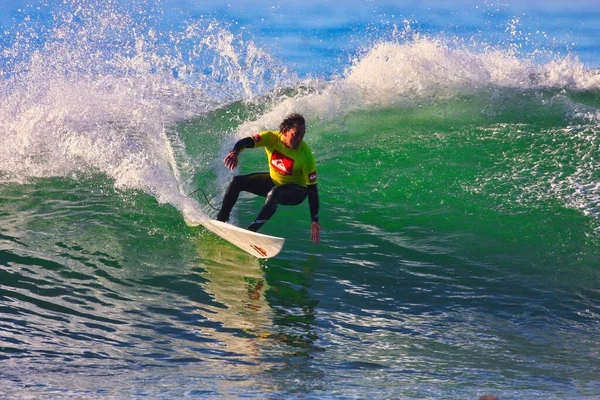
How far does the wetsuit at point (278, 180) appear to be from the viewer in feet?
22.5

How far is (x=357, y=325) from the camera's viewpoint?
546 cm

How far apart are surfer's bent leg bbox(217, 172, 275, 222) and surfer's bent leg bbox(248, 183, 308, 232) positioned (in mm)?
289

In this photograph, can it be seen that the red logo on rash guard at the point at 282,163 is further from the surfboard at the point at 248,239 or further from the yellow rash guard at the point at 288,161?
the surfboard at the point at 248,239

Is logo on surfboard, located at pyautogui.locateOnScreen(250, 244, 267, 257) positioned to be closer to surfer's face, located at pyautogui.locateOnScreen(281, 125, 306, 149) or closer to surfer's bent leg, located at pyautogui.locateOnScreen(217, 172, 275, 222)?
surfer's bent leg, located at pyautogui.locateOnScreen(217, 172, 275, 222)

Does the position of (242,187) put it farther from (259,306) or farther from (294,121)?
(259,306)

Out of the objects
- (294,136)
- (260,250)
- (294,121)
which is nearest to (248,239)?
(260,250)

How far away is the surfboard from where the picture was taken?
6602mm

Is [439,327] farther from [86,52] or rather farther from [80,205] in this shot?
[86,52]

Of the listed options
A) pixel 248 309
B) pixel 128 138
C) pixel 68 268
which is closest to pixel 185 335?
pixel 248 309

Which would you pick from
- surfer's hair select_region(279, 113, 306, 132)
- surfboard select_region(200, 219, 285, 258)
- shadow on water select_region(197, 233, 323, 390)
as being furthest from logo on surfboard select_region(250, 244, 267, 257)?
surfer's hair select_region(279, 113, 306, 132)

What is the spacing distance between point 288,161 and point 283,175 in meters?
0.16

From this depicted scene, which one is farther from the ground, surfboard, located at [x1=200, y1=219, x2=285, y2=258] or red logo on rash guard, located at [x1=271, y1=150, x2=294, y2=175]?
red logo on rash guard, located at [x1=271, y1=150, x2=294, y2=175]

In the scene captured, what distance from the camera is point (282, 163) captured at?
23.0ft

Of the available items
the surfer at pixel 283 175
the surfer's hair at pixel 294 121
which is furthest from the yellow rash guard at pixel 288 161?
the surfer's hair at pixel 294 121
